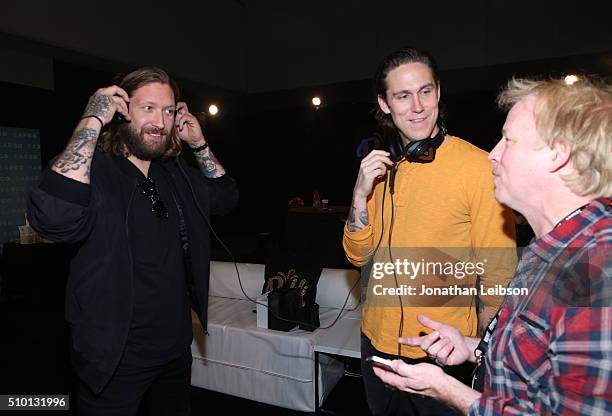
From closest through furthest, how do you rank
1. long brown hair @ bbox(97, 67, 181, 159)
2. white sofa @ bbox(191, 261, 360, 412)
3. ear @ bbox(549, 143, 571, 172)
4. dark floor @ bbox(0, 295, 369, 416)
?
ear @ bbox(549, 143, 571, 172) → long brown hair @ bbox(97, 67, 181, 159) → white sofa @ bbox(191, 261, 360, 412) → dark floor @ bbox(0, 295, 369, 416)

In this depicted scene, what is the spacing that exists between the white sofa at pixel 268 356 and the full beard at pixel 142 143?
151cm

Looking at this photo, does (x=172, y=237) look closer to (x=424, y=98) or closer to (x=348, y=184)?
(x=424, y=98)

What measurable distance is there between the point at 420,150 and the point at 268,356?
1.85 m

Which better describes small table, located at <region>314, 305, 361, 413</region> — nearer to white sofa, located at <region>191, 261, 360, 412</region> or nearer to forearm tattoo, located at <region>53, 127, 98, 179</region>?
white sofa, located at <region>191, 261, 360, 412</region>

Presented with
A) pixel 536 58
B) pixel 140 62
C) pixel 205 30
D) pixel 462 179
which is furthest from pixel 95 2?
pixel 536 58

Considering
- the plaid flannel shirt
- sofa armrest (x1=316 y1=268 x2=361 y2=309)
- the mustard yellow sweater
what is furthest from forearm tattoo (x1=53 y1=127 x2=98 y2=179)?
sofa armrest (x1=316 y1=268 x2=361 y2=309)

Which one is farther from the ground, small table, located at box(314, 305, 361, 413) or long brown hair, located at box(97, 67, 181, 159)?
long brown hair, located at box(97, 67, 181, 159)

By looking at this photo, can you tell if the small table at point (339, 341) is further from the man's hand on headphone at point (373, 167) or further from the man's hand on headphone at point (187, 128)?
the man's hand on headphone at point (187, 128)

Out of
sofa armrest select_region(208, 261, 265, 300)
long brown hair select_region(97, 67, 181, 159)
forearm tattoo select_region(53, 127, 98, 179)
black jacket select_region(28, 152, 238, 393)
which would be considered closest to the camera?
forearm tattoo select_region(53, 127, 98, 179)

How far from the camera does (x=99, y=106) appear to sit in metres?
1.43

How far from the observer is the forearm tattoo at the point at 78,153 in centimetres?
127

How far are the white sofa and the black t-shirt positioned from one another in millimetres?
1095

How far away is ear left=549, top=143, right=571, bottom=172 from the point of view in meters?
0.81

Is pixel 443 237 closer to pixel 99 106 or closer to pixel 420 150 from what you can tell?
pixel 420 150
